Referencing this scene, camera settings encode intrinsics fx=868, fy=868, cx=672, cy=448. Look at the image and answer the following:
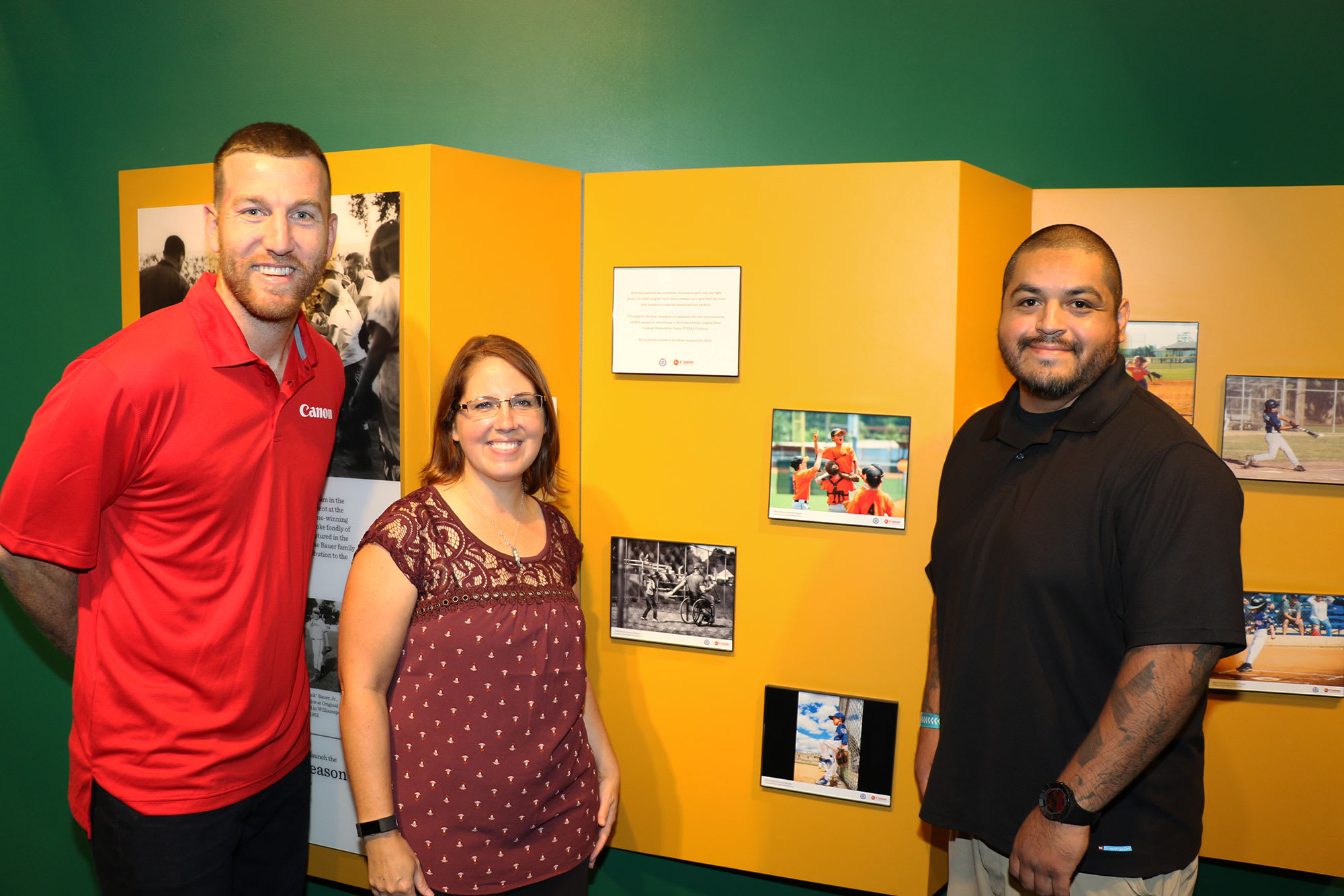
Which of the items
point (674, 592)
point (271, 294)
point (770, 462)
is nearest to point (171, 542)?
point (271, 294)

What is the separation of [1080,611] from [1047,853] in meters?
0.48

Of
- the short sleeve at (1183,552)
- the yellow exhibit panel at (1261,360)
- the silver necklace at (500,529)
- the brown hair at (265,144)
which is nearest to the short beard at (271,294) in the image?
the brown hair at (265,144)

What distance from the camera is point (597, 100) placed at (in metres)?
3.17

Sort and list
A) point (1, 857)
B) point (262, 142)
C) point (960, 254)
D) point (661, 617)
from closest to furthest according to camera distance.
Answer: point (262, 142) → point (960, 254) → point (661, 617) → point (1, 857)

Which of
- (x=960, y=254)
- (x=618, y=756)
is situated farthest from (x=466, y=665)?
(x=960, y=254)

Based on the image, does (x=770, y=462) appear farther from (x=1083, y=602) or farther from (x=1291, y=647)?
(x=1291, y=647)

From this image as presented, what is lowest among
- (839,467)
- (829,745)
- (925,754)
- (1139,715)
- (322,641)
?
(829,745)

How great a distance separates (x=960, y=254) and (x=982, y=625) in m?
0.99

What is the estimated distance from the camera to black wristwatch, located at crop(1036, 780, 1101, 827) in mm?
1687

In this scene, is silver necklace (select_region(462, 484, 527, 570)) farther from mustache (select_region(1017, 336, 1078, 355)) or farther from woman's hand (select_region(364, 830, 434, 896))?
mustache (select_region(1017, 336, 1078, 355))

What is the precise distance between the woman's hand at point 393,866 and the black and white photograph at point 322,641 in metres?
0.69

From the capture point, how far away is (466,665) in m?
1.83

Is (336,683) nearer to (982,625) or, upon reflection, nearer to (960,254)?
(982,625)

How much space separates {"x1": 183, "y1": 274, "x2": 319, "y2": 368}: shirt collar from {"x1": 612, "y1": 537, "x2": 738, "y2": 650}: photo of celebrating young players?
3.83ft
